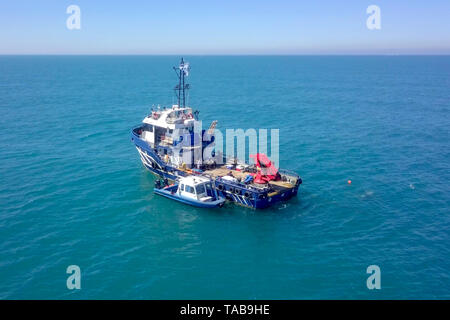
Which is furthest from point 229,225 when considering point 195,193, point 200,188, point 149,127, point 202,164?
point 149,127

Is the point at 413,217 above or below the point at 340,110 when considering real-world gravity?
below

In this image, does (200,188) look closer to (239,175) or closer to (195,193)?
(195,193)

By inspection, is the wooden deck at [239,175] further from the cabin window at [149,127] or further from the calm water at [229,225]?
the cabin window at [149,127]

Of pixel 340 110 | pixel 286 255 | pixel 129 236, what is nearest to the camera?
pixel 286 255
